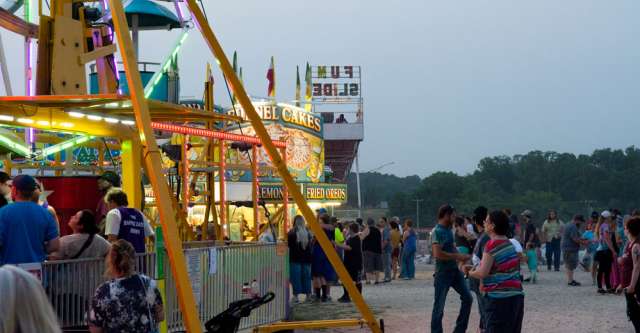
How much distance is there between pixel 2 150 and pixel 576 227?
42.0 ft

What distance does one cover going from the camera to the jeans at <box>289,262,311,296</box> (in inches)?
709

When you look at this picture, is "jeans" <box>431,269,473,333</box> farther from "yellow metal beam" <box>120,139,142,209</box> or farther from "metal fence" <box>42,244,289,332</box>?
"yellow metal beam" <box>120,139,142,209</box>

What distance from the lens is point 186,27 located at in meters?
17.7

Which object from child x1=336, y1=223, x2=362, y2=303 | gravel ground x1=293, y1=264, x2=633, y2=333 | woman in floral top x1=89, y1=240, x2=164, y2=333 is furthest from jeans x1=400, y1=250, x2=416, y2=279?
woman in floral top x1=89, y1=240, x2=164, y2=333

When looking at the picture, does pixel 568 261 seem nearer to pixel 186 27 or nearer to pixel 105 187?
pixel 186 27

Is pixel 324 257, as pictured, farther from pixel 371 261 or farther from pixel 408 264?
pixel 408 264

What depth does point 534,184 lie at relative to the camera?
356 feet

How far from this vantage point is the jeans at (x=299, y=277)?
709 inches

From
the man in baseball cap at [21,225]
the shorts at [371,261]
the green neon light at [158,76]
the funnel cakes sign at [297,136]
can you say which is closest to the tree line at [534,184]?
the funnel cakes sign at [297,136]

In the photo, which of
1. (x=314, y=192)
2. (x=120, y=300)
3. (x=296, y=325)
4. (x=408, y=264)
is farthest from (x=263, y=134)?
(x=314, y=192)

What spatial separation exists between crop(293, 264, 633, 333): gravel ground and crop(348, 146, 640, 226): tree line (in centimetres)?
4010

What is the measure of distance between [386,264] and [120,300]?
18.9m

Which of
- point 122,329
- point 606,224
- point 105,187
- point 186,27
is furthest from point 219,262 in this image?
point 606,224

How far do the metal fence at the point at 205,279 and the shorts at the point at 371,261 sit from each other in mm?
10506
